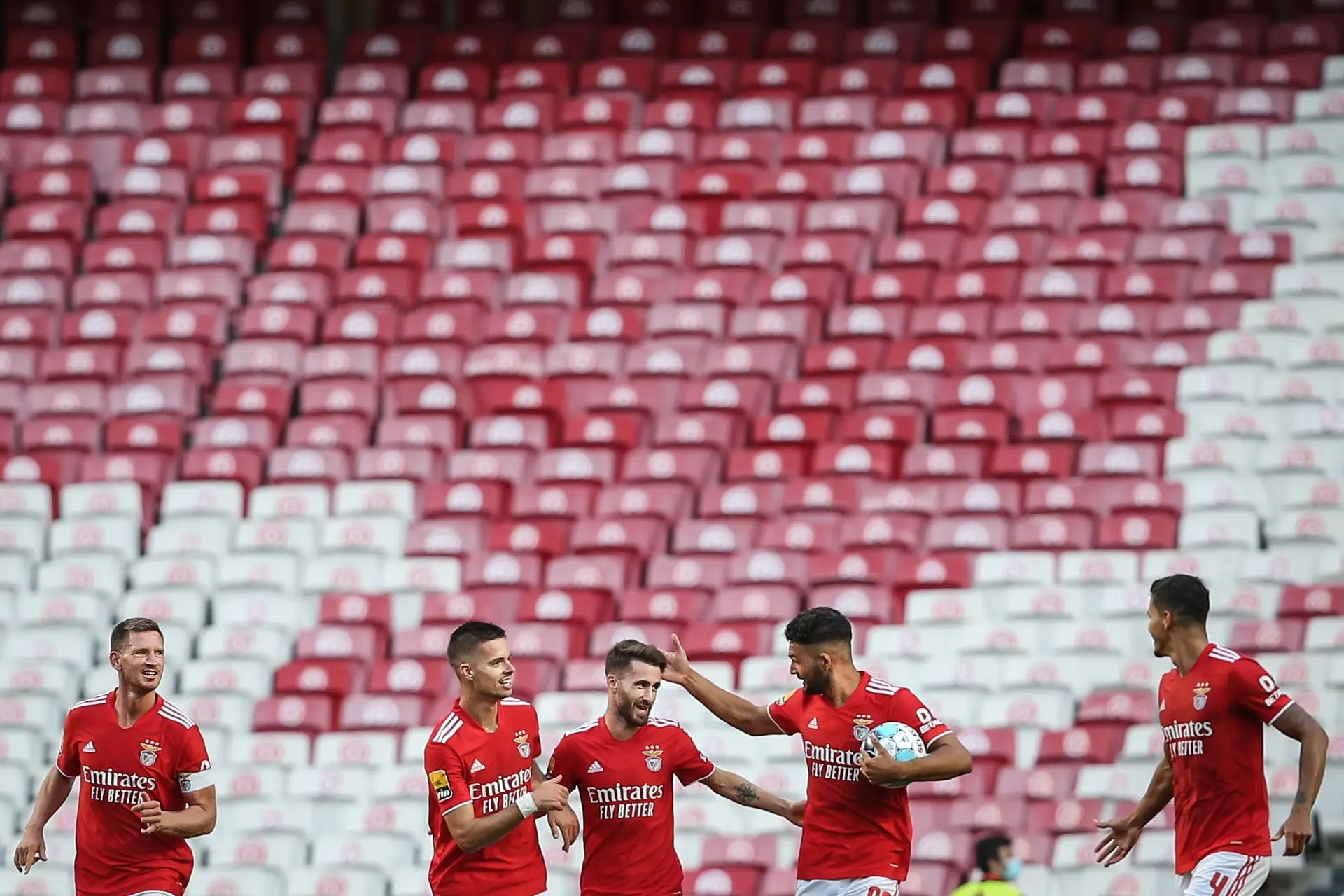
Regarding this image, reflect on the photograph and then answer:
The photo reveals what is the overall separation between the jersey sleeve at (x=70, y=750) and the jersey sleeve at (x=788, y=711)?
112 inches

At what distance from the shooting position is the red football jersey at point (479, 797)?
8.20 metres

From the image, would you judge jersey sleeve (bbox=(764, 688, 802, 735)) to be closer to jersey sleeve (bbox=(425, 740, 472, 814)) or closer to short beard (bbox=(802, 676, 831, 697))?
short beard (bbox=(802, 676, 831, 697))

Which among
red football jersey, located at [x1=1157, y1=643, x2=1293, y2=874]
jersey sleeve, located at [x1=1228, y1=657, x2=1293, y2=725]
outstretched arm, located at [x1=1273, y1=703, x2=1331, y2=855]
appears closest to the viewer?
outstretched arm, located at [x1=1273, y1=703, x2=1331, y2=855]

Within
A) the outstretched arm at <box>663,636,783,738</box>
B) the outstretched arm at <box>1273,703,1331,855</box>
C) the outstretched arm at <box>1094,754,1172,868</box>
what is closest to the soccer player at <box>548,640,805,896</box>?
the outstretched arm at <box>663,636,783,738</box>

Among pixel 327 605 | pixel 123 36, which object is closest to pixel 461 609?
pixel 327 605

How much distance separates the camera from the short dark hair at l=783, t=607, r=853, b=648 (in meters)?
8.16

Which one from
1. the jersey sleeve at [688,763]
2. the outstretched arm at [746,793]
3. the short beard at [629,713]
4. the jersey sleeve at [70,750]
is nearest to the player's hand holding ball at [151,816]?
the jersey sleeve at [70,750]

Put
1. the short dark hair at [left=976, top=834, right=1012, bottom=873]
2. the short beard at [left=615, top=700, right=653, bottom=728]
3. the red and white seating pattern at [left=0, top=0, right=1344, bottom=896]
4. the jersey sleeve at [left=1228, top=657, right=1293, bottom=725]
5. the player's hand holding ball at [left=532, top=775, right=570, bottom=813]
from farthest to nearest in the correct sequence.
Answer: the red and white seating pattern at [left=0, top=0, right=1344, bottom=896], the short dark hair at [left=976, top=834, right=1012, bottom=873], the short beard at [left=615, top=700, right=653, bottom=728], the jersey sleeve at [left=1228, top=657, right=1293, bottom=725], the player's hand holding ball at [left=532, top=775, right=570, bottom=813]

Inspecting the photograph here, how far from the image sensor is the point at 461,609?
1457 cm

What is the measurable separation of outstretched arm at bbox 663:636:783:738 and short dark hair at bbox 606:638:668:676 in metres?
0.36

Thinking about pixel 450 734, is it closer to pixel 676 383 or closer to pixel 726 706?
pixel 726 706

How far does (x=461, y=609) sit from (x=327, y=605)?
1018 millimetres

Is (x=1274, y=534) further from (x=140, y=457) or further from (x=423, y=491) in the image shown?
(x=140, y=457)

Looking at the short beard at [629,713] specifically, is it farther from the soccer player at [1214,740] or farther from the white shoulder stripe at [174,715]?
the soccer player at [1214,740]
